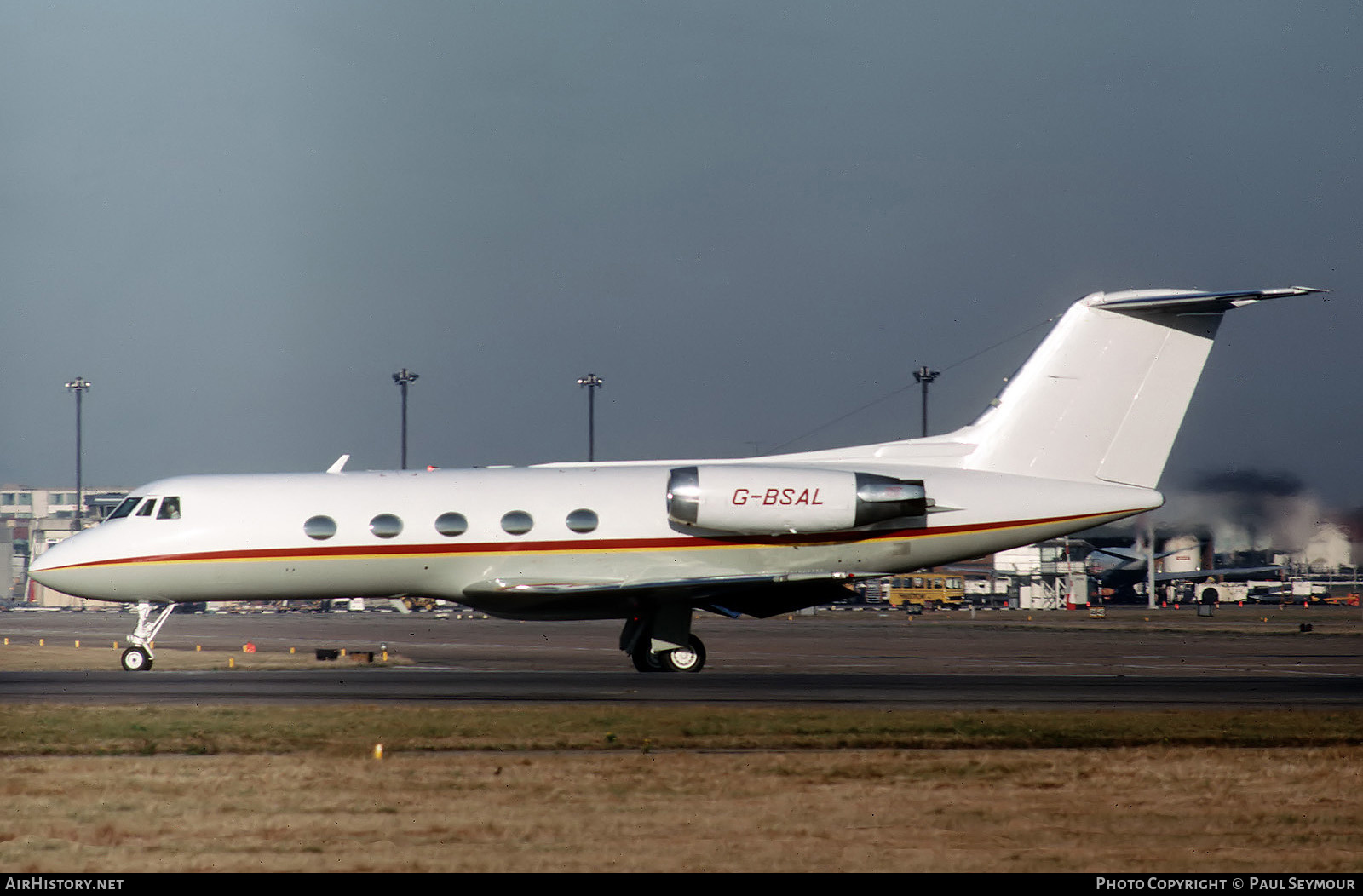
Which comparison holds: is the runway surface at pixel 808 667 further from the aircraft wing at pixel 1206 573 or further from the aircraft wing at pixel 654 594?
the aircraft wing at pixel 1206 573

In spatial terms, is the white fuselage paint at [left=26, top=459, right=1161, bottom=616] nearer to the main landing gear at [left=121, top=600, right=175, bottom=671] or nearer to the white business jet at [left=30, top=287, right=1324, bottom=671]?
the white business jet at [left=30, top=287, right=1324, bottom=671]

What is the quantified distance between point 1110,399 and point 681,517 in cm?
849

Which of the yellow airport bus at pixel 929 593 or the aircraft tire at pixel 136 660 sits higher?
the aircraft tire at pixel 136 660

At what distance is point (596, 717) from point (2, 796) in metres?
7.02

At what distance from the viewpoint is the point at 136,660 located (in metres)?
26.2

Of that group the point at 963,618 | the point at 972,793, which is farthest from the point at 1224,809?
the point at 963,618

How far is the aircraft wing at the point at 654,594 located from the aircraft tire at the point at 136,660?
5.97 m

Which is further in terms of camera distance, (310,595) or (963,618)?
(963,618)

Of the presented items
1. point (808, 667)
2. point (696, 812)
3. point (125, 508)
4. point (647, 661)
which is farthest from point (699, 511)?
point (696, 812)

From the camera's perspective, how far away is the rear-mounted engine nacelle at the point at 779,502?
2522cm

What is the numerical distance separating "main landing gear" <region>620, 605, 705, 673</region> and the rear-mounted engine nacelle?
1752 millimetres

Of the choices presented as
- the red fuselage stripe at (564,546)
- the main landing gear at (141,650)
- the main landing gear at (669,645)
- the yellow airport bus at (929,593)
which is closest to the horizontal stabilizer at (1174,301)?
the red fuselage stripe at (564,546)
